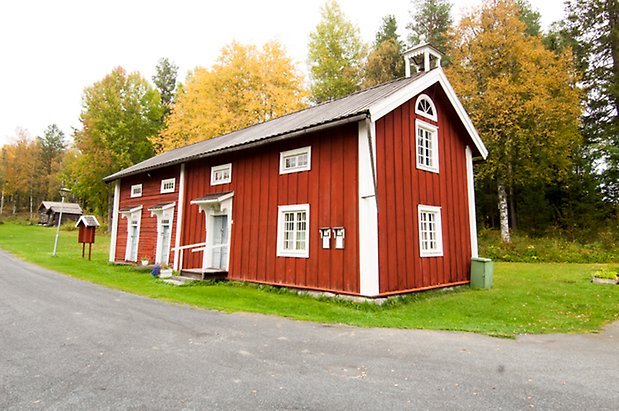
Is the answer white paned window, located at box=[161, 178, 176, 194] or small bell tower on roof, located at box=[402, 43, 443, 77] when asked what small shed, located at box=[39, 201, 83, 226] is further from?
small bell tower on roof, located at box=[402, 43, 443, 77]

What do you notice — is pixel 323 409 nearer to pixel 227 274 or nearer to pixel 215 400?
pixel 215 400

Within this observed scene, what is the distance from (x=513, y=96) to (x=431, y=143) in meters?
11.2

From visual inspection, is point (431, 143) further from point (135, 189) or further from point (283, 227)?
point (135, 189)

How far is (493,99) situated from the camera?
19609 mm

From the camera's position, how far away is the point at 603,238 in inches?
737

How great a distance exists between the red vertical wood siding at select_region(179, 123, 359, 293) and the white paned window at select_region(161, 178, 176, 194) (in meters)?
2.80

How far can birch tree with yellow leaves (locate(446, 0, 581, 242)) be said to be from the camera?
63.9 ft

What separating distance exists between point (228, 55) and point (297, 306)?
2202 centimetres

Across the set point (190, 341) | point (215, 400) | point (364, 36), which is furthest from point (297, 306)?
point (364, 36)

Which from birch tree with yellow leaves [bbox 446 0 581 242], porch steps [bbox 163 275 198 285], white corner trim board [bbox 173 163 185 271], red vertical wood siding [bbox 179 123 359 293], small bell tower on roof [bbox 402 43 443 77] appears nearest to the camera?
red vertical wood siding [bbox 179 123 359 293]

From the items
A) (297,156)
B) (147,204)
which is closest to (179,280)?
(297,156)

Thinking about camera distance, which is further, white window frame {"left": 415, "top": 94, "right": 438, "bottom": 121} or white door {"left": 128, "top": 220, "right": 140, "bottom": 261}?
white door {"left": 128, "top": 220, "right": 140, "bottom": 261}

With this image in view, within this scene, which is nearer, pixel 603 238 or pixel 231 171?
pixel 231 171

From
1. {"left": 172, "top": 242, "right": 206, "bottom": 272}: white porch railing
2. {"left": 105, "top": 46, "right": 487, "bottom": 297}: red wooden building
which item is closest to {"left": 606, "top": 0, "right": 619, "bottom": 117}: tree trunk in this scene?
{"left": 105, "top": 46, "right": 487, "bottom": 297}: red wooden building
